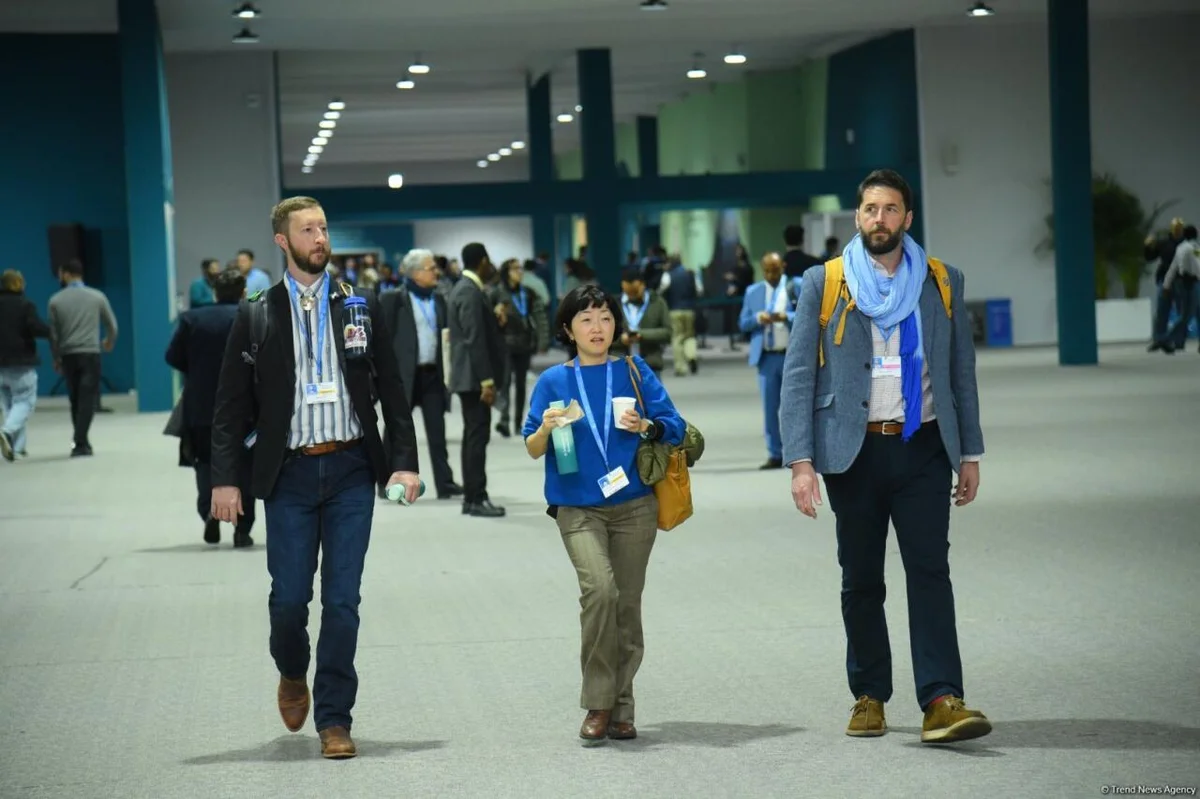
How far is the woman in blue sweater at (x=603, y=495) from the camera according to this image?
630 cm

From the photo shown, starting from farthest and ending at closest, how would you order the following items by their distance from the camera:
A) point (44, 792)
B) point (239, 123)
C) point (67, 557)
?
point (239, 123)
point (67, 557)
point (44, 792)

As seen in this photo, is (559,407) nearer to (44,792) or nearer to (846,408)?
(846,408)

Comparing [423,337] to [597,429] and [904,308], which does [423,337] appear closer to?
[597,429]

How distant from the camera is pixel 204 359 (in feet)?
38.5

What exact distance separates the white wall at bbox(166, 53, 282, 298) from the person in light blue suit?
18.8 meters

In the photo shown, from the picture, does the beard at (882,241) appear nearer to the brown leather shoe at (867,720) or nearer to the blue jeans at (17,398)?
the brown leather shoe at (867,720)

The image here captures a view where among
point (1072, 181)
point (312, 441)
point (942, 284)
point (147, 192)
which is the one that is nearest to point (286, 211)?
point (312, 441)

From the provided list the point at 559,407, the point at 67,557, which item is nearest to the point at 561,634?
the point at 559,407

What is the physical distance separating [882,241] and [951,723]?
4.97 ft

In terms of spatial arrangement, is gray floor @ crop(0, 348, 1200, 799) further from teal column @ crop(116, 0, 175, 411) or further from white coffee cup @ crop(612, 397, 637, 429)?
teal column @ crop(116, 0, 175, 411)

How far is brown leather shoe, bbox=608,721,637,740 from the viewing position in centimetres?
630

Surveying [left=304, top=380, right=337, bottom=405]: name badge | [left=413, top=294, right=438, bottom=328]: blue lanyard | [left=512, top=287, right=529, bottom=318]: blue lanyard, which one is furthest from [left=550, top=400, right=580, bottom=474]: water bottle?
[left=512, top=287, right=529, bottom=318]: blue lanyard

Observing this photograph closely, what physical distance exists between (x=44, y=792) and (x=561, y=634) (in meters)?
2.91

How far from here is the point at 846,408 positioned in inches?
241
